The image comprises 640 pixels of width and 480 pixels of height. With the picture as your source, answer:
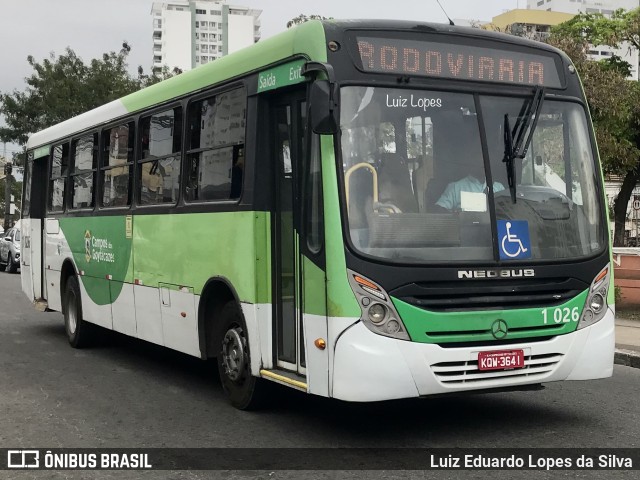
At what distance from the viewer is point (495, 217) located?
646 cm

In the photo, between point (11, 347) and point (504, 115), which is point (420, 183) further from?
point (11, 347)

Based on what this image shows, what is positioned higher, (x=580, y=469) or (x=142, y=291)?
(x=142, y=291)

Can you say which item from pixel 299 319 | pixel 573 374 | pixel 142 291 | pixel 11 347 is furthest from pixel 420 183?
pixel 11 347

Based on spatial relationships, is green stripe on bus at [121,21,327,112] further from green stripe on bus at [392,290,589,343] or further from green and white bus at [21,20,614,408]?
green stripe on bus at [392,290,589,343]

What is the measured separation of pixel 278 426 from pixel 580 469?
7.73 ft

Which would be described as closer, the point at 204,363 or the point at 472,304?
the point at 472,304

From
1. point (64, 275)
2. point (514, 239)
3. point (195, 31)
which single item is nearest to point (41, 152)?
point (64, 275)

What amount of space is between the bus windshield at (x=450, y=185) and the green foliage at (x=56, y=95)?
113ft

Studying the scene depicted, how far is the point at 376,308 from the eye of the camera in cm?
608

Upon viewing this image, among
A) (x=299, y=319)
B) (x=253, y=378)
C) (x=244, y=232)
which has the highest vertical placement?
(x=244, y=232)

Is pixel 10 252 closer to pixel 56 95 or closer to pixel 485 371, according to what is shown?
pixel 56 95

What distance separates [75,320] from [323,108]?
706 centimetres

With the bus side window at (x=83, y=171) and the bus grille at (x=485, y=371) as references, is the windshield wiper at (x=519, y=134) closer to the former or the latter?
the bus grille at (x=485, y=371)

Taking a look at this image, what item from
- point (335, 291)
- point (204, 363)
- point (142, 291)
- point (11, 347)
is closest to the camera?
point (335, 291)
